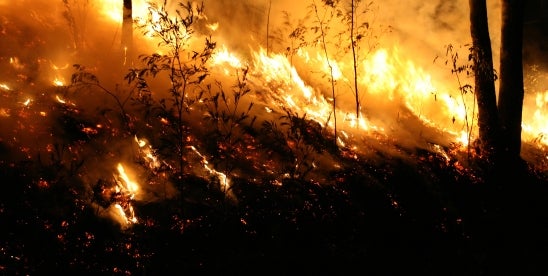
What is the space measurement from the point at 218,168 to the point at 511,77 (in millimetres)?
5731

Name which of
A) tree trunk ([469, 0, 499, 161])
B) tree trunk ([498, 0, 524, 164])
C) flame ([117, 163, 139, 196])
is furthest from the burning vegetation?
tree trunk ([498, 0, 524, 164])

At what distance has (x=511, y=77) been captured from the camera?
771cm

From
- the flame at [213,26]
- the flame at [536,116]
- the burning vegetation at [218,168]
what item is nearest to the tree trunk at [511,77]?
the burning vegetation at [218,168]

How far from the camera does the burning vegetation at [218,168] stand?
4.28 m

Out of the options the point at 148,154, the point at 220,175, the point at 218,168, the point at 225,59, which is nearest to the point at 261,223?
the point at 220,175

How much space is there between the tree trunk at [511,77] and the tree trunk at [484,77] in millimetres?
312

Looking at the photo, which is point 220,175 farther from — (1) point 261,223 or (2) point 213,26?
(2) point 213,26

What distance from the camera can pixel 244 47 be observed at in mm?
Result: 9031

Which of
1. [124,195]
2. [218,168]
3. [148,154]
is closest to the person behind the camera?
[124,195]

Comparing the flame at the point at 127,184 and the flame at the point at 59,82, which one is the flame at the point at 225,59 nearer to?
the flame at the point at 59,82

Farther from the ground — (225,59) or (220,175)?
(225,59)

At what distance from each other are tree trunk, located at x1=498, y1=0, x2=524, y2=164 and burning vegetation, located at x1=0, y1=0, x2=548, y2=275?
2.19ft

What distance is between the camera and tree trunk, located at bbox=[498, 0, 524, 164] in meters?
7.59

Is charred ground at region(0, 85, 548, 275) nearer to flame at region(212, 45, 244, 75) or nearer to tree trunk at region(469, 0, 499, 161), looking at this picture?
tree trunk at region(469, 0, 499, 161)
